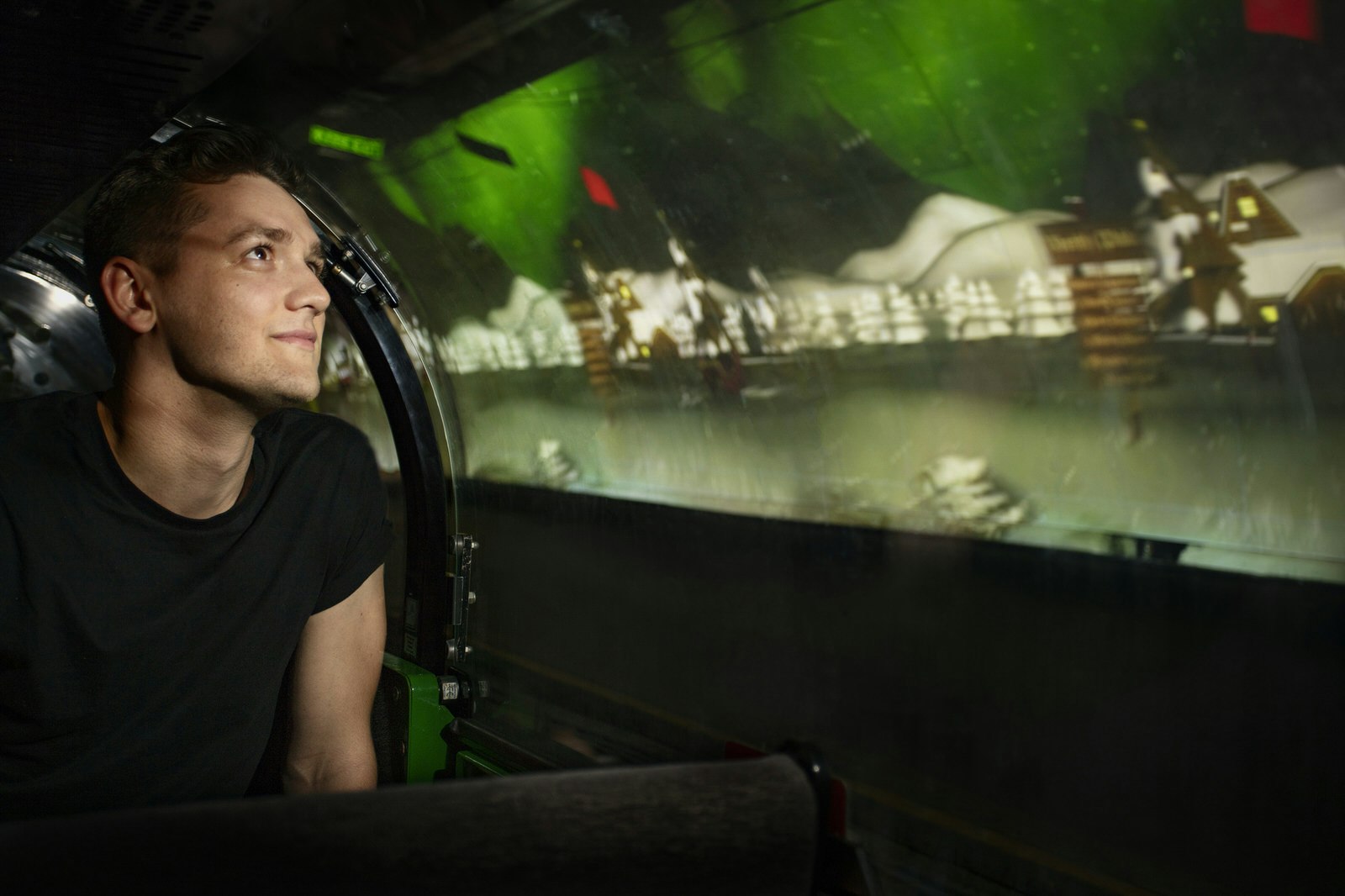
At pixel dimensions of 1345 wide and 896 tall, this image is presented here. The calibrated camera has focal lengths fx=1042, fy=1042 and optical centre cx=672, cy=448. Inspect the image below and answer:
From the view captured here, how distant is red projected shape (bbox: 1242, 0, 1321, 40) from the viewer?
2119mm

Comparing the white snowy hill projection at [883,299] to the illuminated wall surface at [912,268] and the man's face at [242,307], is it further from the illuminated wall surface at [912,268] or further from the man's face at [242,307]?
the man's face at [242,307]

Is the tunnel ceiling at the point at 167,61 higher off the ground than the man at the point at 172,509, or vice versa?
the tunnel ceiling at the point at 167,61

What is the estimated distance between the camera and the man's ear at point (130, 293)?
2.39 metres

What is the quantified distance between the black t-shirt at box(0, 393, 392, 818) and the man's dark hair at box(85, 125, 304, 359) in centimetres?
35

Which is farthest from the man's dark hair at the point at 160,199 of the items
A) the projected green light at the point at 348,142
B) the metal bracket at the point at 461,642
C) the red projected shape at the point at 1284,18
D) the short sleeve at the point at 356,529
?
the red projected shape at the point at 1284,18

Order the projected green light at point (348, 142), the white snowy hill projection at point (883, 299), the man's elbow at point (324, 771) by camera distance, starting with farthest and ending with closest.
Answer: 1. the projected green light at point (348, 142)
2. the white snowy hill projection at point (883, 299)
3. the man's elbow at point (324, 771)

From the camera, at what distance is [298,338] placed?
2375mm

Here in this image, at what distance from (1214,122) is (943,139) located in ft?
3.32

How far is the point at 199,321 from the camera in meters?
2.35

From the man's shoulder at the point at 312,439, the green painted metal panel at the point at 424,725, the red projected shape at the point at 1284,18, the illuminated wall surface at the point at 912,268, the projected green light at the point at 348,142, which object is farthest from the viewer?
the projected green light at the point at 348,142

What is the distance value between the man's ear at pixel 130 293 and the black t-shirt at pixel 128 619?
0.22 meters

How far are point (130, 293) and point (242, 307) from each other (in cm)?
30

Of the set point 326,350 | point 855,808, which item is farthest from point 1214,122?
point 326,350

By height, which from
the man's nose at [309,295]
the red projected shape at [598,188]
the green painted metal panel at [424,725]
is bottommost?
the green painted metal panel at [424,725]
